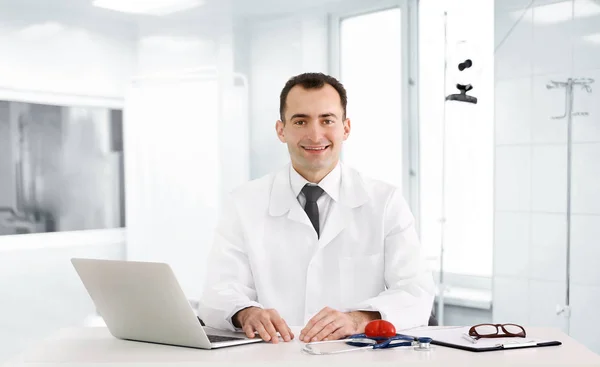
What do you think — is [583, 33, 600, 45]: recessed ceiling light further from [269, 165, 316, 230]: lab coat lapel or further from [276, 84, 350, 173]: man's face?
[269, 165, 316, 230]: lab coat lapel

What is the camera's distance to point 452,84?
12.4ft

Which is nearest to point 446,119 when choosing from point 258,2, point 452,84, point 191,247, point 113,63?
point 452,84

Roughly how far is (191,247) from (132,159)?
2.32 feet

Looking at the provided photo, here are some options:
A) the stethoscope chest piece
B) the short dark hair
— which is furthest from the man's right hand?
the short dark hair

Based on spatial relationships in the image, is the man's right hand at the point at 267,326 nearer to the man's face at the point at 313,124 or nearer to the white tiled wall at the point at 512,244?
the man's face at the point at 313,124

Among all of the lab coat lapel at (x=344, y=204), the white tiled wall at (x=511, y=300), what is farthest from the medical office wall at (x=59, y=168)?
the lab coat lapel at (x=344, y=204)

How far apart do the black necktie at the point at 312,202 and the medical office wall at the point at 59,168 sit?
8.30 feet

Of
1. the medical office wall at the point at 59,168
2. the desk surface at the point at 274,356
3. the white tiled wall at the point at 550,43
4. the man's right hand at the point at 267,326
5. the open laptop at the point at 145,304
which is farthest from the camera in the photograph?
the medical office wall at the point at 59,168

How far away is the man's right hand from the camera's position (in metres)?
1.42

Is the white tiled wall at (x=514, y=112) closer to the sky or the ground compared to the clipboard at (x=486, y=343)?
closer to the sky

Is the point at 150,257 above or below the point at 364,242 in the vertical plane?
below

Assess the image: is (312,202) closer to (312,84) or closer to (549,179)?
(312,84)

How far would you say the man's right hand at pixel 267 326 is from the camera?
4.66ft

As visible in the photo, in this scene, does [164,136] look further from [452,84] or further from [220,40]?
[452,84]
